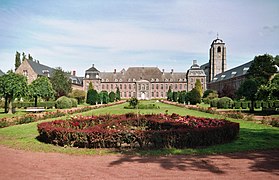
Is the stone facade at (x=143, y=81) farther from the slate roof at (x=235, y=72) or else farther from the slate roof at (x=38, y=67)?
the slate roof at (x=38, y=67)

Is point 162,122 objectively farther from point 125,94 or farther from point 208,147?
point 125,94

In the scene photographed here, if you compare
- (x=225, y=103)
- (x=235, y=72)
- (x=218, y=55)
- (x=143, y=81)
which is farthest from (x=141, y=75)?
(x=225, y=103)

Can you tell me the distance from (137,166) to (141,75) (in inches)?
2989

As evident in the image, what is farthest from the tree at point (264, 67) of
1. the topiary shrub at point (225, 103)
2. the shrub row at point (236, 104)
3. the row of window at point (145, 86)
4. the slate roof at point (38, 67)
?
the row of window at point (145, 86)

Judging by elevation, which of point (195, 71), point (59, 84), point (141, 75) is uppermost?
point (195, 71)

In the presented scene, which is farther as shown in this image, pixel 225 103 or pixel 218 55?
pixel 218 55

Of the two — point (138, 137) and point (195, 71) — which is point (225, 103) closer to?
point (138, 137)

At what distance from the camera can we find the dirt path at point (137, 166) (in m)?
5.36

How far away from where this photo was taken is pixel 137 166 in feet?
19.9

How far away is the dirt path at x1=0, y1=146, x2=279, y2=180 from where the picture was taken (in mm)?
5355

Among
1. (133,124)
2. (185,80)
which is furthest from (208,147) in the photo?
(185,80)

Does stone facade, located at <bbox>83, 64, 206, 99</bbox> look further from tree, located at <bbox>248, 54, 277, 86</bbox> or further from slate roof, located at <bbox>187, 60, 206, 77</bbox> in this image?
tree, located at <bbox>248, 54, 277, 86</bbox>

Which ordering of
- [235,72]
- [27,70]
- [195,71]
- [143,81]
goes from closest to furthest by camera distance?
[27,70], [235,72], [195,71], [143,81]

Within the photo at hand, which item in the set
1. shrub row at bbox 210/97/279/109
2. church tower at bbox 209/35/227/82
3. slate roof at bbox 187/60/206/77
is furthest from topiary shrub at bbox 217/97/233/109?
church tower at bbox 209/35/227/82
